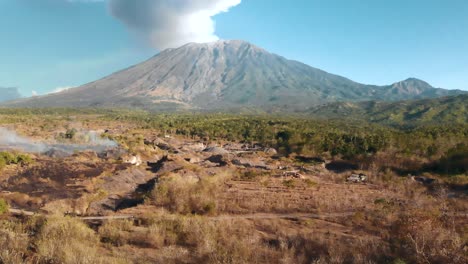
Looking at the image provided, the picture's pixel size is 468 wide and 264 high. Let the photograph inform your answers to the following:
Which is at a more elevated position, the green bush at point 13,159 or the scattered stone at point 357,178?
the green bush at point 13,159

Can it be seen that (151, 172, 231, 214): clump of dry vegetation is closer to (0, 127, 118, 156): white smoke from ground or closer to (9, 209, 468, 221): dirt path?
(9, 209, 468, 221): dirt path

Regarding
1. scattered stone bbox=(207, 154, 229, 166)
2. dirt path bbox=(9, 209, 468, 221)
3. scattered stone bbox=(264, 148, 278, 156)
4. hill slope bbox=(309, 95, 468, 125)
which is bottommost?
scattered stone bbox=(264, 148, 278, 156)

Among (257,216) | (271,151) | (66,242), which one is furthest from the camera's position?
(271,151)

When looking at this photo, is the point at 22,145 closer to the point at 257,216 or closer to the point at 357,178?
the point at 257,216

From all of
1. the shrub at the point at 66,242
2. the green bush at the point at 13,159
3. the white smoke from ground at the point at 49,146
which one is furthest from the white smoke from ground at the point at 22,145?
the shrub at the point at 66,242

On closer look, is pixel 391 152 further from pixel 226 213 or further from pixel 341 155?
pixel 226 213

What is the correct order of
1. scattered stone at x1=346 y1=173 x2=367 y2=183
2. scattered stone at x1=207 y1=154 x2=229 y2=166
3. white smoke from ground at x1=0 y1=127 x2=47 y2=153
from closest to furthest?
1. scattered stone at x1=346 y1=173 x2=367 y2=183
2. scattered stone at x1=207 y1=154 x2=229 y2=166
3. white smoke from ground at x1=0 y1=127 x2=47 y2=153

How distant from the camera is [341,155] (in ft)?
157

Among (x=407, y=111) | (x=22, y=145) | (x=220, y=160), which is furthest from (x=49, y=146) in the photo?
(x=407, y=111)

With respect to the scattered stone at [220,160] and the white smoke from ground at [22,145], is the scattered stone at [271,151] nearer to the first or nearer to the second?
the scattered stone at [220,160]

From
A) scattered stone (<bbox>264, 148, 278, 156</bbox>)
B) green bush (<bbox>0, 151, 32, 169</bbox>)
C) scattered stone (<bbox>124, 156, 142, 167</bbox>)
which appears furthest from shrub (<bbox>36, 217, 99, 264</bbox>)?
scattered stone (<bbox>264, 148, 278, 156</bbox>)

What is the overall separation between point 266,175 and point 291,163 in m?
12.5

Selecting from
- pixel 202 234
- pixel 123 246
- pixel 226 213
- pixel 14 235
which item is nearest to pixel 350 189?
pixel 226 213

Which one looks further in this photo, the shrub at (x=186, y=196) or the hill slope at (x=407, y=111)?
the hill slope at (x=407, y=111)
